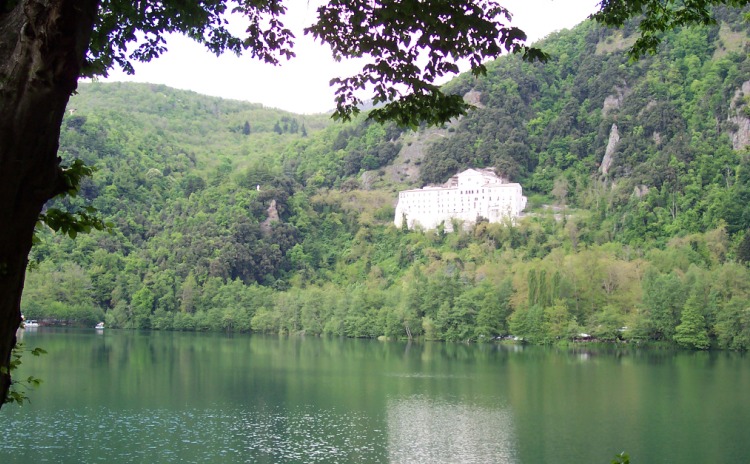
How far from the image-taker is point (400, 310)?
75000 mm

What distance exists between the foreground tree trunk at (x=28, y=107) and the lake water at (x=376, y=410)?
1997 centimetres

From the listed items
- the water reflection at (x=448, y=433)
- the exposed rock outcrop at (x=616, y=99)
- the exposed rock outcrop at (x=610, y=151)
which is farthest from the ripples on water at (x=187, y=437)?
the exposed rock outcrop at (x=616, y=99)

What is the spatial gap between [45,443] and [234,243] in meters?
81.3

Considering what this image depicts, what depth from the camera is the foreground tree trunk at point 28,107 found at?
2930mm

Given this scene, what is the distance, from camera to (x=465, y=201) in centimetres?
10488

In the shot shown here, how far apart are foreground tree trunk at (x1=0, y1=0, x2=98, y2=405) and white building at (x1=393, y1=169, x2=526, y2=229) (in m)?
99.1

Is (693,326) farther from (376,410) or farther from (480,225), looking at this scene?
(480,225)

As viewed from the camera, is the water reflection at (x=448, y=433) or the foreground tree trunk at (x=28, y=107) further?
the water reflection at (x=448, y=433)

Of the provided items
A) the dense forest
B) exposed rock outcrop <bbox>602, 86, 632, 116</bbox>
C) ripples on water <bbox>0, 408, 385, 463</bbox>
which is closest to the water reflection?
ripples on water <bbox>0, 408, 385, 463</bbox>

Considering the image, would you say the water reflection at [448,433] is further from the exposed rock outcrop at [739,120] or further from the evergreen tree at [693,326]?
the exposed rock outcrop at [739,120]

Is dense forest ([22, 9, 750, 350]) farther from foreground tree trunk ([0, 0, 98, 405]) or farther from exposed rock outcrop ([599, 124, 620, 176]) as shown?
foreground tree trunk ([0, 0, 98, 405])

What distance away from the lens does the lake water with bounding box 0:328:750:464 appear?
2267 centimetres

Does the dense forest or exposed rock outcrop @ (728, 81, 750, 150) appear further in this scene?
exposed rock outcrop @ (728, 81, 750, 150)

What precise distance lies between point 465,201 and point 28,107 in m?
103
